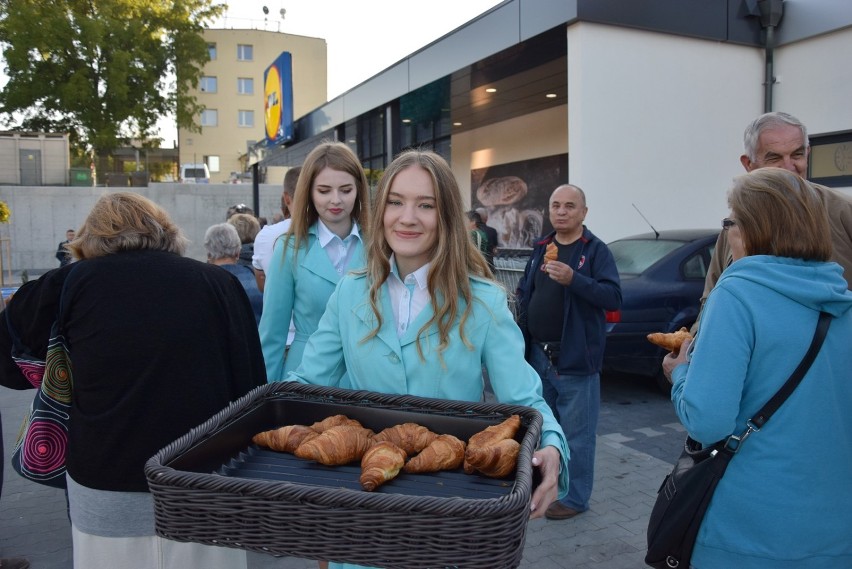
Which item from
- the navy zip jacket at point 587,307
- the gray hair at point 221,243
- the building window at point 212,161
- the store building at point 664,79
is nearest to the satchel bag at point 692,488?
the navy zip jacket at point 587,307

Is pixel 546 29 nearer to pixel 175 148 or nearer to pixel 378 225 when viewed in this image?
pixel 378 225

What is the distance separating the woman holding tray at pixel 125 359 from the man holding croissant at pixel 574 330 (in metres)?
2.34

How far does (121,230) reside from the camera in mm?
2479

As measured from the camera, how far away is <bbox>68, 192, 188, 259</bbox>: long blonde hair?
2.47 m

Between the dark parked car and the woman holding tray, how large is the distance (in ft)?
16.5

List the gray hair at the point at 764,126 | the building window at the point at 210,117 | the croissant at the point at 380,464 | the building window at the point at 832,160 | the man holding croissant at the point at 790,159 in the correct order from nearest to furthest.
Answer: the croissant at the point at 380,464
the man holding croissant at the point at 790,159
the gray hair at the point at 764,126
the building window at the point at 832,160
the building window at the point at 210,117

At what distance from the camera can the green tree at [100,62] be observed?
2983 centimetres

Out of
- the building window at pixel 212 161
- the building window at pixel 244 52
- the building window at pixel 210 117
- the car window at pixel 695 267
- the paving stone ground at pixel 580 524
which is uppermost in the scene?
the building window at pixel 244 52

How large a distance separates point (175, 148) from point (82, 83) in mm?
25537

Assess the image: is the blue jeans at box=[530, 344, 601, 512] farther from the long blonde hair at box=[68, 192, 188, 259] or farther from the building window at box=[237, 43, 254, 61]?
the building window at box=[237, 43, 254, 61]

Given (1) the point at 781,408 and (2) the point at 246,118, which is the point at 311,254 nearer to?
(1) the point at 781,408

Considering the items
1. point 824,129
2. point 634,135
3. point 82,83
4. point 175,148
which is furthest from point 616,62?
point 175,148

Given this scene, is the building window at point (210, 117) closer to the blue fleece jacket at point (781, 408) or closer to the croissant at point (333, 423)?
the croissant at point (333, 423)

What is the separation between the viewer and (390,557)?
1246 mm
